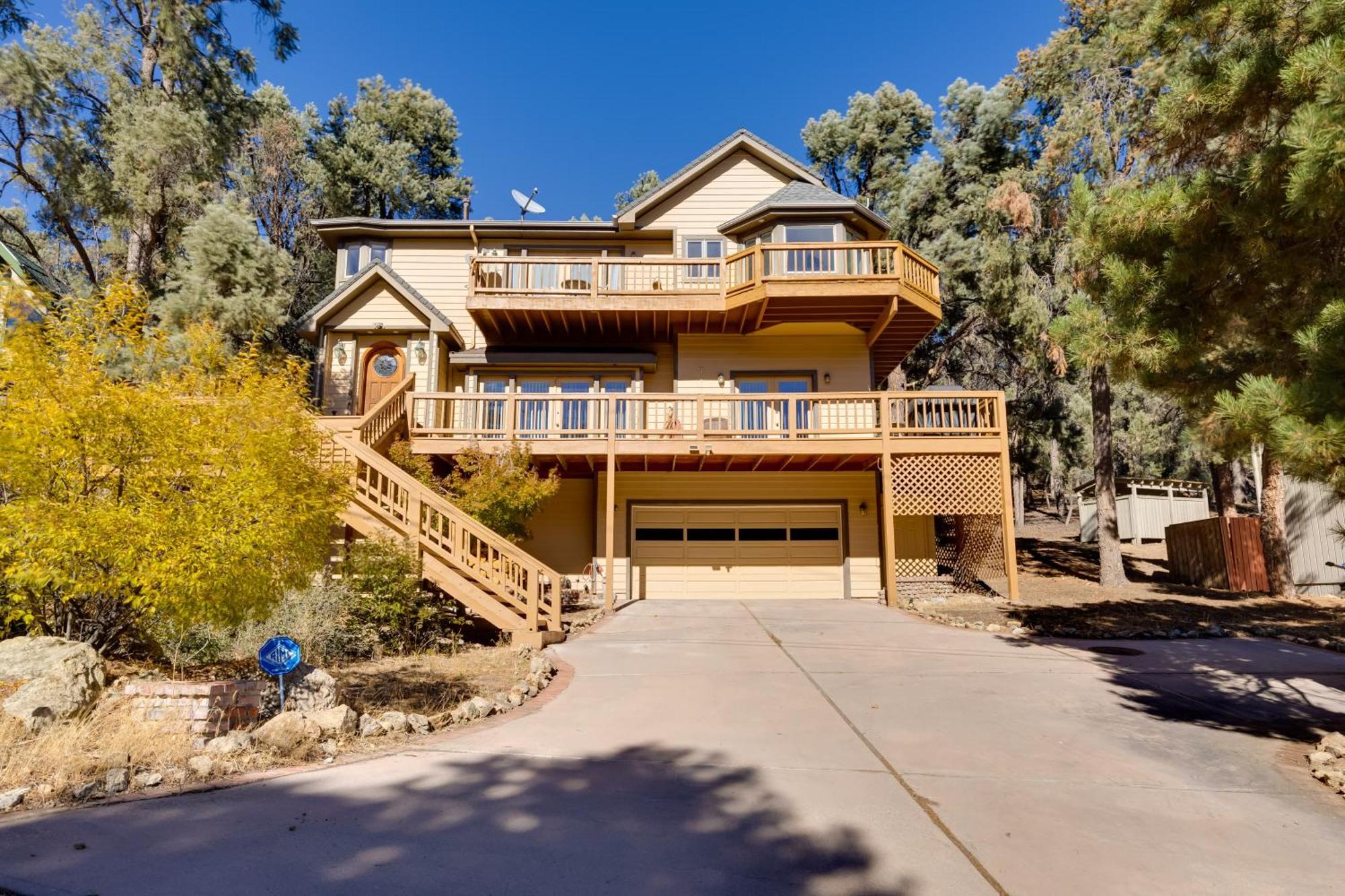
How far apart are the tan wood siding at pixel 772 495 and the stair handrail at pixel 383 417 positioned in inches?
192

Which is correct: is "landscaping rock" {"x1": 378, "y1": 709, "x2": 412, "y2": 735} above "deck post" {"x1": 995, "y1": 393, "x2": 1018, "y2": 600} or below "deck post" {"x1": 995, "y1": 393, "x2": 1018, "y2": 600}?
below

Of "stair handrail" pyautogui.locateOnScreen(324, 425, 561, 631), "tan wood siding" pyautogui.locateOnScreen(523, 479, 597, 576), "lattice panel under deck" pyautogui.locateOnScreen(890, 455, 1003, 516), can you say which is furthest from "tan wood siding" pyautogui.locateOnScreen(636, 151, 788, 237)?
"stair handrail" pyautogui.locateOnScreen(324, 425, 561, 631)

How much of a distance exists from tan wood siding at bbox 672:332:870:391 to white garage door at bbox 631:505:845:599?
3.17 m

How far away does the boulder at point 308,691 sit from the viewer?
557cm

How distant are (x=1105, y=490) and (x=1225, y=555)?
9.51ft

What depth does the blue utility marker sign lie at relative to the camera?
5070mm

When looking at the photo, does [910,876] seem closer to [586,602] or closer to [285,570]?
[285,570]

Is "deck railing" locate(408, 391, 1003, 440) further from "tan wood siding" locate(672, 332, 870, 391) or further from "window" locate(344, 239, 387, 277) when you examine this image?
"window" locate(344, 239, 387, 277)

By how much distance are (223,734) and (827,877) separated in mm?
4472

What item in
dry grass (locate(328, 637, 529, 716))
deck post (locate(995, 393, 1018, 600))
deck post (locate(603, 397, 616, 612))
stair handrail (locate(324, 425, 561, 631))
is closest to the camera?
dry grass (locate(328, 637, 529, 716))

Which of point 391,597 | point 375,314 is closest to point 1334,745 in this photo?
point 391,597

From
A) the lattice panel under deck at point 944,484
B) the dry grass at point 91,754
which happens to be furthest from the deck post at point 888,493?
the dry grass at point 91,754

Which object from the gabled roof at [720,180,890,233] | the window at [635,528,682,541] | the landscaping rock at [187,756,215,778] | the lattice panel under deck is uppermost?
the gabled roof at [720,180,890,233]

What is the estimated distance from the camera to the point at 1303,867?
3.40 m
